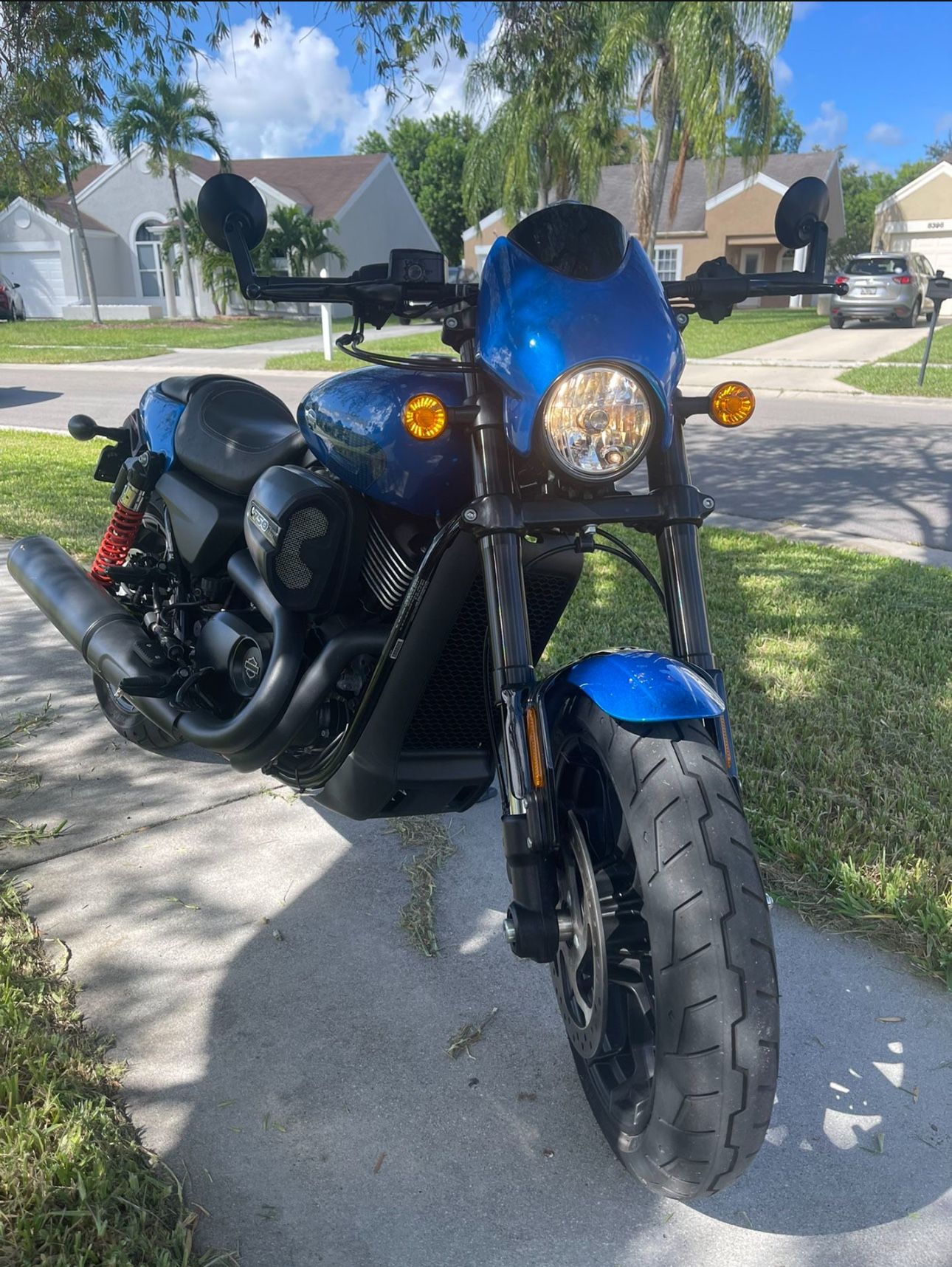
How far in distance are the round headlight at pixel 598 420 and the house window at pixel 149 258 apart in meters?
46.5

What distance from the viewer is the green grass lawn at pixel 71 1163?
1756 mm

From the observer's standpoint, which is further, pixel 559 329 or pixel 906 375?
pixel 906 375

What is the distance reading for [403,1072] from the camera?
2.27 m

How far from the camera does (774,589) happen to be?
5.48 m

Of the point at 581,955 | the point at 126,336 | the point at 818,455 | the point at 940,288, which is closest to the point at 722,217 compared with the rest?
the point at 126,336

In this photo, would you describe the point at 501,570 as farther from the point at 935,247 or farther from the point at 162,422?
the point at 935,247

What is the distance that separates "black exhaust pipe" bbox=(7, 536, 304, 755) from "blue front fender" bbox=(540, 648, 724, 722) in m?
0.82

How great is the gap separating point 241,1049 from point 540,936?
857mm

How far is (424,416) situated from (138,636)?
1496 millimetres

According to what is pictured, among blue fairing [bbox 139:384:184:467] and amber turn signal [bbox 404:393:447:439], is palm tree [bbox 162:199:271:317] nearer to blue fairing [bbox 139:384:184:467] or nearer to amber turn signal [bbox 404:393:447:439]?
blue fairing [bbox 139:384:184:467]

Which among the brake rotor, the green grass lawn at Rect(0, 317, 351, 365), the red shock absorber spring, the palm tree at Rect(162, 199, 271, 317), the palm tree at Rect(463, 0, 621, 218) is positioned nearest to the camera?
the brake rotor

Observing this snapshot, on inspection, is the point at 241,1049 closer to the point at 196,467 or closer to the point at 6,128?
the point at 196,467

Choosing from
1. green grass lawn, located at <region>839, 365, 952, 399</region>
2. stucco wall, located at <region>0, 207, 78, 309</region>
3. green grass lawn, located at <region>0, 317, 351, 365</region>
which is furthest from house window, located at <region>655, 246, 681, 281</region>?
green grass lawn, located at <region>839, 365, 952, 399</region>

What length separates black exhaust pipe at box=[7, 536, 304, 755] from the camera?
2531 mm
